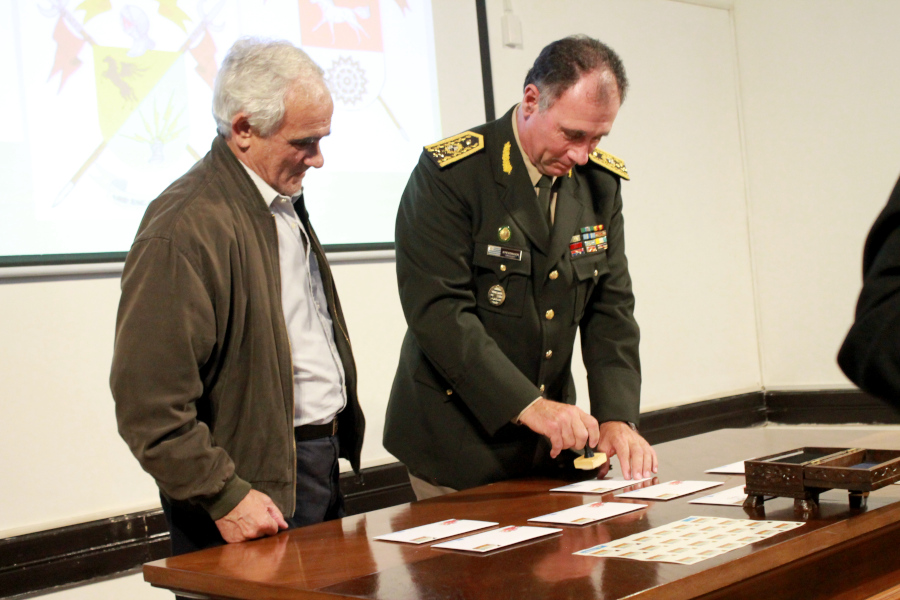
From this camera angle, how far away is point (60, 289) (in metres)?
2.88

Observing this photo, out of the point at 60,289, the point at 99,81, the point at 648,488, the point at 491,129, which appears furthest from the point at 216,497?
the point at 99,81

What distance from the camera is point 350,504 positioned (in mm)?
3506

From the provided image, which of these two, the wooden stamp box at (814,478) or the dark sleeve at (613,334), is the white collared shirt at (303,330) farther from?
the wooden stamp box at (814,478)

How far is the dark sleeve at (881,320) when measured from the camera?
83cm

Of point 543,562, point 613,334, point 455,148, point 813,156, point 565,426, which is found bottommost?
point 543,562

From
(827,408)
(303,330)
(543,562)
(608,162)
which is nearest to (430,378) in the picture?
(303,330)

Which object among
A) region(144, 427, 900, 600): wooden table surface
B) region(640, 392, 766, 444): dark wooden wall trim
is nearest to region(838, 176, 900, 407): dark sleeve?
region(144, 427, 900, 600): wooden table surface

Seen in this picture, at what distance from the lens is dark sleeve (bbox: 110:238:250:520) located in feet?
5.15

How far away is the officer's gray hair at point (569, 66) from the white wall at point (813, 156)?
10.8 ft

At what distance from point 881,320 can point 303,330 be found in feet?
4.14

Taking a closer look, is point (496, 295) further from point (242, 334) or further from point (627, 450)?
point (242, 334)

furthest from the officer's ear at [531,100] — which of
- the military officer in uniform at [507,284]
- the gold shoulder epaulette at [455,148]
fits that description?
the gold shoulder epaulette at [455,148]

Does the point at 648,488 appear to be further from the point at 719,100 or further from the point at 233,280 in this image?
the point at 719,100

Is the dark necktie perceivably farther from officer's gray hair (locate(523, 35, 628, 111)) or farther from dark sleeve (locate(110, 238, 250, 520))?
dark sleeve (locate(110, 238, 250, 520))
